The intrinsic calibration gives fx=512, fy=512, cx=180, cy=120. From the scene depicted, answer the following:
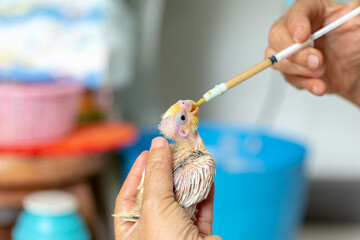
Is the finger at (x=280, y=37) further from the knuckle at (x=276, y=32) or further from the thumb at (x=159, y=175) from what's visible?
the thumb at (x=159, y=175)

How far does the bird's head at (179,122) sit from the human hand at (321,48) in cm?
17

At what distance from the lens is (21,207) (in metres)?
1.06

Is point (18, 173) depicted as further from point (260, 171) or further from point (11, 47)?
point (260, 171)

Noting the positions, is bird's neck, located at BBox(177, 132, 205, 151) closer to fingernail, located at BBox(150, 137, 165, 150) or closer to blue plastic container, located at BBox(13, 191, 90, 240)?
fingernail, located at BBox(150, 137, 165, 150)

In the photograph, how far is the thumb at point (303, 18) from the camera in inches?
21.7

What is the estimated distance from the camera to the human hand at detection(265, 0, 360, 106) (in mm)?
582

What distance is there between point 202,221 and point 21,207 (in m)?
0.70

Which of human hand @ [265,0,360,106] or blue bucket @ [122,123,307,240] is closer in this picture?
human hand @ [265,0,360,106]

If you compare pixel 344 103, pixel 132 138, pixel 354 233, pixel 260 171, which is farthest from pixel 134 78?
pixel 354 233

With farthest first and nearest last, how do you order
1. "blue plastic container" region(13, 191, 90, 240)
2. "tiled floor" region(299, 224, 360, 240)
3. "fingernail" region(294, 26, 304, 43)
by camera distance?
"tiled floor" region(299, 224, 360, 240) < "blue plastic container" region(13, 191, 90, 240) < "fingernail" region(294, 26, 304, 43)

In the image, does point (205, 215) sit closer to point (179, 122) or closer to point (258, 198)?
point (179, 122)

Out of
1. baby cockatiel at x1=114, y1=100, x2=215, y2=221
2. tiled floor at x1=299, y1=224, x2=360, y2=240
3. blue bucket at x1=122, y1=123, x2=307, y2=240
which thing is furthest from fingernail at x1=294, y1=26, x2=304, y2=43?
tiled floor at x1=299, y1=224, x2=360, y2=240

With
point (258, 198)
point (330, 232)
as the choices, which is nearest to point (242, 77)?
point (258, 198)

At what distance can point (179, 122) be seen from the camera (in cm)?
45
